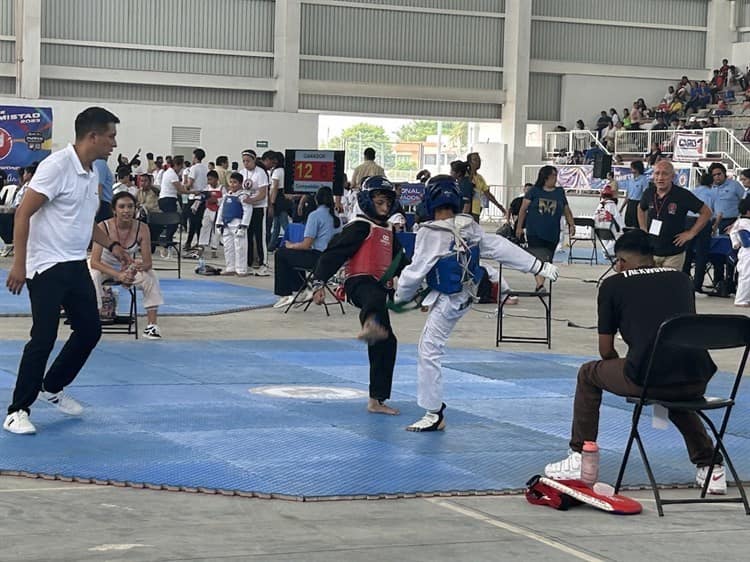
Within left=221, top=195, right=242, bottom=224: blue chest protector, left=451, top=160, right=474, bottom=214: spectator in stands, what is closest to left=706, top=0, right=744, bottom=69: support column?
left=221, top=195, right=242, bottom=224: blue chest protector

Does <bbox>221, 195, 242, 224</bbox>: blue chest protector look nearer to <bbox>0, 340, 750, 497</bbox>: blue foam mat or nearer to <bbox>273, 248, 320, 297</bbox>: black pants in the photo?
<bbox>273, 248, 320, 297</bbox>: black pants

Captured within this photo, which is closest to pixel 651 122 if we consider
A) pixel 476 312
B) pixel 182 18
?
pixel 182 18

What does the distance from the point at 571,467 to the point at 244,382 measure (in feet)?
13.3

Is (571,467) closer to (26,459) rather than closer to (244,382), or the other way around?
(26,459)

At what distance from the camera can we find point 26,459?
730 centimetres

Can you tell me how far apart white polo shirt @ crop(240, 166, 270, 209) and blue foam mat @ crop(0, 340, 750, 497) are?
28.7ft

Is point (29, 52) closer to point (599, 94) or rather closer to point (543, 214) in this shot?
point (599, 94)

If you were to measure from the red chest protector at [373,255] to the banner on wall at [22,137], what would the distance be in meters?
23.8

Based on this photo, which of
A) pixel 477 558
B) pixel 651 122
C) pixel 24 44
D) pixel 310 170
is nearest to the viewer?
pixel 477 558

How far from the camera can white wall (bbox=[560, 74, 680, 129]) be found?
46.0m

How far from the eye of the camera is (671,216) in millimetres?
14086

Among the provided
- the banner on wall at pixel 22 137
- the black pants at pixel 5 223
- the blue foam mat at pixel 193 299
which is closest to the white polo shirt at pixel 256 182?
the blue foam mat at pixel 193 299

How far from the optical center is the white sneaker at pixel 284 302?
53.1ft

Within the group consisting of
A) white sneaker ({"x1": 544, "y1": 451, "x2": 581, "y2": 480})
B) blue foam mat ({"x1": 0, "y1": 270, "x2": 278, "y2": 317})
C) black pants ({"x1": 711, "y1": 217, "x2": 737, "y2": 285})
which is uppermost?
black pants ({"x1": 711, "y1": 217, "x2": 737, "y2": 285})
